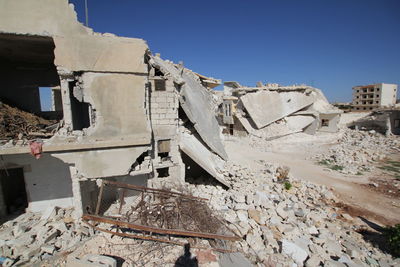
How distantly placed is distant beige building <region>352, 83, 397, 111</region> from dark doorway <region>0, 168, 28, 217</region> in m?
46.7

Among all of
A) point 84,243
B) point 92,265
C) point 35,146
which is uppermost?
point 35,146

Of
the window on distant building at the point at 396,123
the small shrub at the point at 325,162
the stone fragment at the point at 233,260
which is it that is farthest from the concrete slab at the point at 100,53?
the window on distant building at the point at 396,123

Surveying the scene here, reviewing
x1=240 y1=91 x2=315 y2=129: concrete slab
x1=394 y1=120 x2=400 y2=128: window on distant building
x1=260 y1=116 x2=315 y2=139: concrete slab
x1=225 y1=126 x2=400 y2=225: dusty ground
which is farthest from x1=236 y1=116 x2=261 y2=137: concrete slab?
x1=394 y1=120 x2=400 y2=128: window on distant building

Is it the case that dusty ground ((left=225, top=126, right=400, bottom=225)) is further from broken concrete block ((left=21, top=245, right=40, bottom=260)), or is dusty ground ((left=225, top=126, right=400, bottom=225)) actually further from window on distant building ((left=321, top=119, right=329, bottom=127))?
broken concrete block ((left=21, top=245, right=40, bottom=260))

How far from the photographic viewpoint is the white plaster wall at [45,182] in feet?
23.6

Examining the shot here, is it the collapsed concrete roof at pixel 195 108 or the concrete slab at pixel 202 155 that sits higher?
the collapsed concrete roof at pixel 195 108

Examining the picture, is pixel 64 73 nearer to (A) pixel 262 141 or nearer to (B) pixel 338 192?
(B) pixel 338 192

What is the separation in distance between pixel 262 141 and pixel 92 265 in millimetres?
18574

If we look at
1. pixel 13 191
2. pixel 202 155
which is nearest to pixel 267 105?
pixel 202 155

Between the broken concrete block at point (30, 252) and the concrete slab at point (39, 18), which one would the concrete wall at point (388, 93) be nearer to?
the concrete slab at point (39, 18)

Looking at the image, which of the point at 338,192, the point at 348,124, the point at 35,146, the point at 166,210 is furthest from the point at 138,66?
the point at 348,124

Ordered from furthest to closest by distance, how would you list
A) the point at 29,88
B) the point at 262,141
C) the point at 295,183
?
the point at 262,141 < the point at 295,183 < the point at 29,88

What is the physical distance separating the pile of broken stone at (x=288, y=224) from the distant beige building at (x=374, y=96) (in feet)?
123

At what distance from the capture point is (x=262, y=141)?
20438 mm
